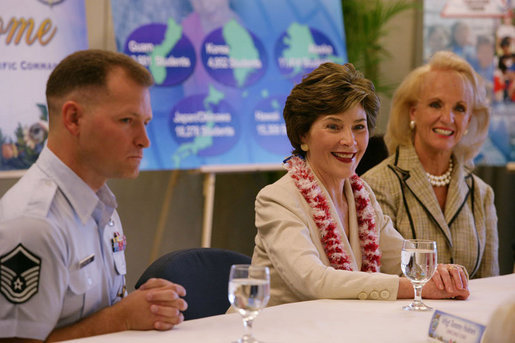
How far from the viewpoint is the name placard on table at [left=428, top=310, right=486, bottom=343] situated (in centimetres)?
145

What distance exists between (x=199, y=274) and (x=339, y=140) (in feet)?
2.26

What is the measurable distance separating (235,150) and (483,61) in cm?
243

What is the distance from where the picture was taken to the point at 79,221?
1.78 metres

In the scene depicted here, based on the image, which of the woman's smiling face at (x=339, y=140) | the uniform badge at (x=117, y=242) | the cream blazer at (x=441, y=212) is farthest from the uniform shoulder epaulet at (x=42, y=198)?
the cream blazer at (x=441, y=212)

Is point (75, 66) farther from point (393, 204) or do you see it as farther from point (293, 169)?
point (393, 204)

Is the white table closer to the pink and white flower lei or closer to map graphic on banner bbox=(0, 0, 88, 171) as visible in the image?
the pink and white flower lei

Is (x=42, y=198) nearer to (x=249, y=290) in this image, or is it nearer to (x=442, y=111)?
(x=249, y=290)

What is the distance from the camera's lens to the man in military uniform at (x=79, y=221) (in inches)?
62.8

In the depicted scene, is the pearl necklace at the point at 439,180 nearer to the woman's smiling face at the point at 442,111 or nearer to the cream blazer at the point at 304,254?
the woman's smiling face at the point at 442,111

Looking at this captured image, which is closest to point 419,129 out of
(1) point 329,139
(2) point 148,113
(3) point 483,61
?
(1) point 329,139

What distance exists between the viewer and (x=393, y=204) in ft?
10.6

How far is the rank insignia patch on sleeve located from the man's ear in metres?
0.36

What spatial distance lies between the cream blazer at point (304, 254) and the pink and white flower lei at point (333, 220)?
0.02m

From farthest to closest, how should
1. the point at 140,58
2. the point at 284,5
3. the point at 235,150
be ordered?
the point at 284,5
the point at 235,150
the point at 140,58
